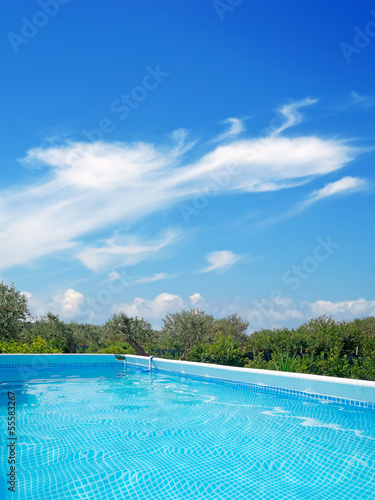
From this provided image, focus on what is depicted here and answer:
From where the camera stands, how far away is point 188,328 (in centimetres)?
1877

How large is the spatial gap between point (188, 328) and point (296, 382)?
1039cm

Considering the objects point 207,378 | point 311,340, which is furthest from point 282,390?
point 311,340

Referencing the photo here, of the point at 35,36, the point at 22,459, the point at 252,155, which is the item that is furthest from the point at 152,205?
the point at 22,459

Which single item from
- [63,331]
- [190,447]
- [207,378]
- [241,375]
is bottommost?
[190,447]

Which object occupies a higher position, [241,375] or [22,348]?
[22,348]

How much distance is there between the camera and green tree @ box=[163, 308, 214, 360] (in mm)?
18734

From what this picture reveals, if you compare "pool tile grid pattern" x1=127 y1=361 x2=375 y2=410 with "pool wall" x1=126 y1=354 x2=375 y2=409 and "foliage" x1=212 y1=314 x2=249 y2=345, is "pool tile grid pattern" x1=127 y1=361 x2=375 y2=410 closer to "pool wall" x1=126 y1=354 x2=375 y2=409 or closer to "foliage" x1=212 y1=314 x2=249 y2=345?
"pool wall" x1=126 y1=354 x2=375 y2=409

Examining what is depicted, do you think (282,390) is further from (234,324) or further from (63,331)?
(234,324)

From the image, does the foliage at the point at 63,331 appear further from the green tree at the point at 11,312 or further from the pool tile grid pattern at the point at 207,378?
the pool tile grid pattern at the point at 207,378

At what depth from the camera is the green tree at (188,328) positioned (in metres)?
18.7

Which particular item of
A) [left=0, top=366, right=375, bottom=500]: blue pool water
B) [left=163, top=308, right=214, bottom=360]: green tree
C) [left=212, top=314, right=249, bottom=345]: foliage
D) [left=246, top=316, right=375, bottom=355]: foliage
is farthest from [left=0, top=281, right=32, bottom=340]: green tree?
[left=212, top=314, right=249, bottom=345]: foliage

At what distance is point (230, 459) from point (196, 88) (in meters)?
11.8

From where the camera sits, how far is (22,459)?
A: 16.5ft

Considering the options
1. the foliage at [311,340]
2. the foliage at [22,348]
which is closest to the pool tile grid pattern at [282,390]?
the foliage at [311,340]
